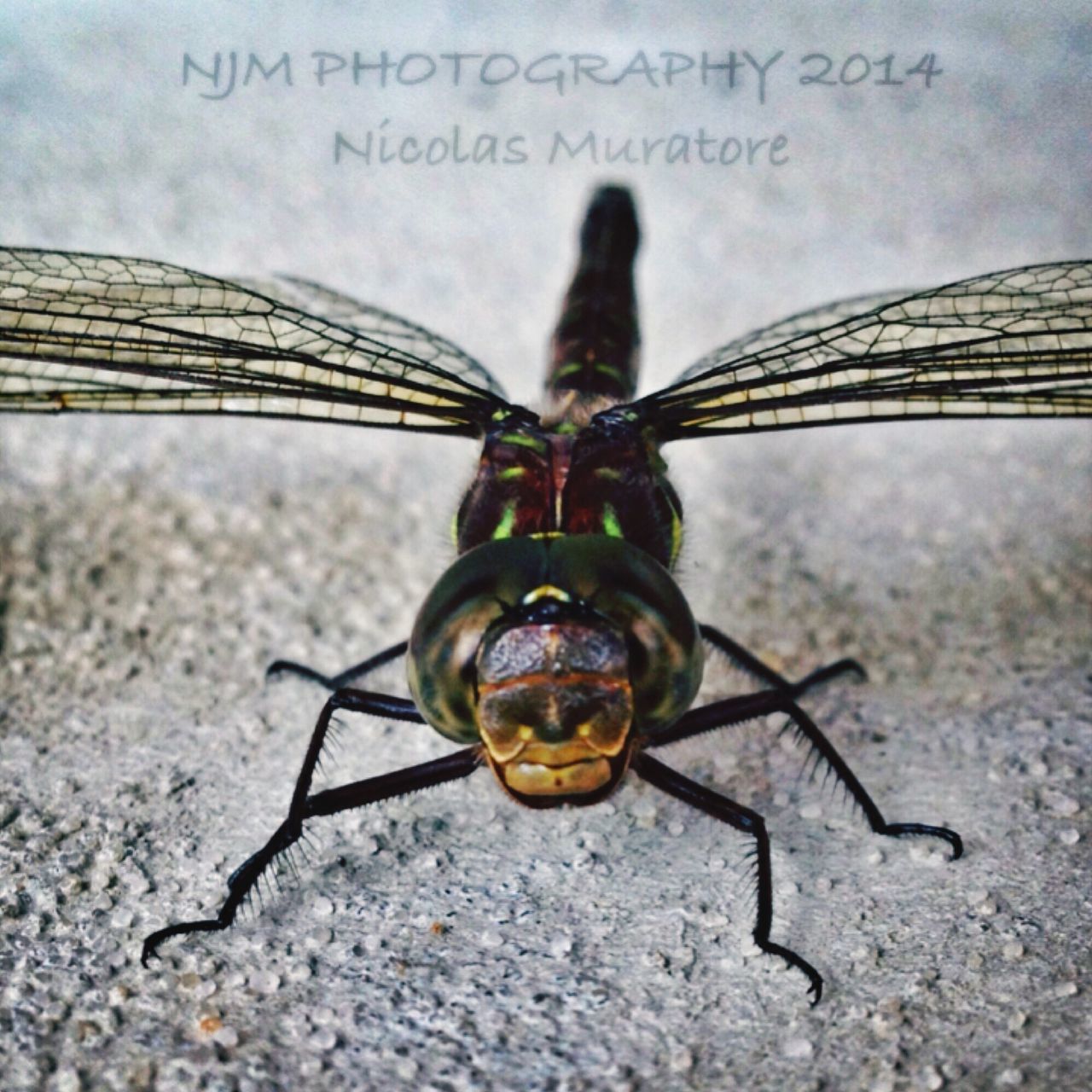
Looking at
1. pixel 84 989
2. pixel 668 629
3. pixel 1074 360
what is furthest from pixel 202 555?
pixel 1074 360

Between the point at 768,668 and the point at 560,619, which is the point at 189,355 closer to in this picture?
the point at 560,619

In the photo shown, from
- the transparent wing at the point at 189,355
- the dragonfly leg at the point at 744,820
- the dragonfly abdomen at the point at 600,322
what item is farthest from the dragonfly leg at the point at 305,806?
the dragonfly abdomen at the point at 600,322

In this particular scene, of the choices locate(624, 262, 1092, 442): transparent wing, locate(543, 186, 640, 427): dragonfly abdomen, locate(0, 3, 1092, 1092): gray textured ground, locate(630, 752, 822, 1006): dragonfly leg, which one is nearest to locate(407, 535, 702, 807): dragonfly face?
locate(630, 752, 822, 1006): dragonfly leg

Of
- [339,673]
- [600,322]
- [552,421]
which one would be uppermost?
[600,322]

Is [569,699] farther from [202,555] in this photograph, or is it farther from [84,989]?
[202,555]

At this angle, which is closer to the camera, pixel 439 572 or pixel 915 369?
pixel 915 369

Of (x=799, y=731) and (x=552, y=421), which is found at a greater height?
(x=552, y=421)

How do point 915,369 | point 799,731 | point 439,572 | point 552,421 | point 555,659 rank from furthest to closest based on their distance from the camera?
point 439,572 < point 552,421 < point 915,369 < point 799,731 < point 555,659

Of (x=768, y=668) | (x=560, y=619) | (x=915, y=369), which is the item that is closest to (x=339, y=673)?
(x=768, y=668)
